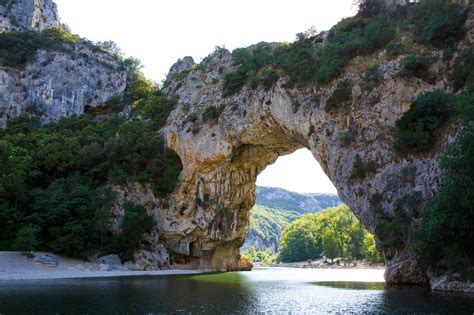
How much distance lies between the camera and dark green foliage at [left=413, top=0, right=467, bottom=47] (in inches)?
1342

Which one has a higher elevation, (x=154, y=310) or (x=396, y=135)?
(x=396, y=135)

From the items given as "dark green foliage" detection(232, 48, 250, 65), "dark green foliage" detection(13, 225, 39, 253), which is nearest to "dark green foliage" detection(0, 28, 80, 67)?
"dark green foliage" detection(232, 48, 250, 65)

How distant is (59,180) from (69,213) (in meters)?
5.65

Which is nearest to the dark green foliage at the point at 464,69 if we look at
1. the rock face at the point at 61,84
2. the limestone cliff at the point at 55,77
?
the limestone cliff at the point at 55,77

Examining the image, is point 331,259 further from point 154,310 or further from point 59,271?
point 154,310

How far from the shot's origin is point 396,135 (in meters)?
33.3

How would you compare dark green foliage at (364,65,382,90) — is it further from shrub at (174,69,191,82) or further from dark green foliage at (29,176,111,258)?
shrub at (174,69,191,82)

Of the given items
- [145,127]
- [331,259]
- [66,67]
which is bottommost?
[331,259]

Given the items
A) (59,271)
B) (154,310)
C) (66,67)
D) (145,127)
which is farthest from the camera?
A: (66,67)

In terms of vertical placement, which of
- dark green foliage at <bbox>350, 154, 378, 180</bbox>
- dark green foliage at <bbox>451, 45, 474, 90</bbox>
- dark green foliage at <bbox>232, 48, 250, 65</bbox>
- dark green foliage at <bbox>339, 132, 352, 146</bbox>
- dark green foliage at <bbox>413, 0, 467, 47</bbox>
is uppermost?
dark green foliage at <bbox>232, 48, 250, 65</bbox>

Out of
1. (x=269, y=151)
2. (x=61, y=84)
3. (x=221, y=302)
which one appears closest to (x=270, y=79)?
(x=269, y=151)

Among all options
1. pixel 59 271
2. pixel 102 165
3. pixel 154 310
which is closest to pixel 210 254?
pixel 102 165

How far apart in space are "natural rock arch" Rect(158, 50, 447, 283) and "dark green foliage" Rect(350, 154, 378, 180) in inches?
3.0

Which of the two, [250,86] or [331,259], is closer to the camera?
[250,86]
